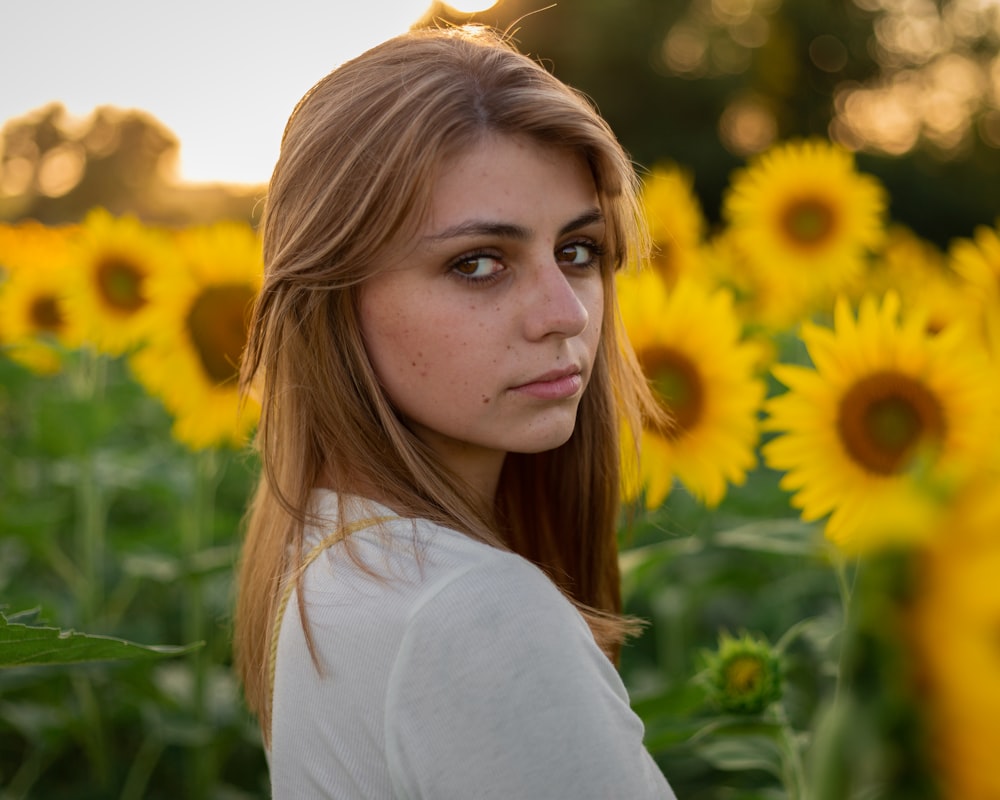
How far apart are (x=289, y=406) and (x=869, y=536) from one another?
1137 millimetres

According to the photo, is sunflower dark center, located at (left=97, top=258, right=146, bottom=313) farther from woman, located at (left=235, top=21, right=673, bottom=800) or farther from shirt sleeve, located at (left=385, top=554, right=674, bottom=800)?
shirt sleeve, located at (left=385, top=554, right=674, bottom=800)

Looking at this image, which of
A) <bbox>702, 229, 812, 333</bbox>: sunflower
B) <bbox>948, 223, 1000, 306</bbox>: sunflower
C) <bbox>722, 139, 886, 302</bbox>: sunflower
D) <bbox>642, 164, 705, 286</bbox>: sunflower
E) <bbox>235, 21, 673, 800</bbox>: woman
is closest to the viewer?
<bbox>235, 21, 673, 800</bbox>: woman

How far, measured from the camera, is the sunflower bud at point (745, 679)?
143 cm

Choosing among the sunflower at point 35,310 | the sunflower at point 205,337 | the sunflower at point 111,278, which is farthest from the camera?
the sunflower at point 35,310

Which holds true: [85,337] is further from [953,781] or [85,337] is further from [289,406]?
[953,781]

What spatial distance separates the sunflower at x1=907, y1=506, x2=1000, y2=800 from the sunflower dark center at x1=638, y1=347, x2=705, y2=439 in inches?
71.4

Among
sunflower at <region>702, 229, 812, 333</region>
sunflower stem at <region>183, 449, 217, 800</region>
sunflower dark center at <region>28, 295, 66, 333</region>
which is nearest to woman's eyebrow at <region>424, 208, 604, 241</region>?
sunflower stem at <region>183, 449, 217, 800</region>

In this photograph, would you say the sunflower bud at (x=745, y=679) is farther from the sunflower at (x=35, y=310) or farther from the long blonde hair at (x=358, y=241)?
the sunflower at (x=35, y=310)

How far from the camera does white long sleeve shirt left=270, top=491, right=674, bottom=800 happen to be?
892mm

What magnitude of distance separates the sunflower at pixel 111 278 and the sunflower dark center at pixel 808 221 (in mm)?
1909

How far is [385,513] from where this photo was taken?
3.78 feet

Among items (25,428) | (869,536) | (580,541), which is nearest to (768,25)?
(25,428)

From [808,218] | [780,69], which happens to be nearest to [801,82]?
[780,69]

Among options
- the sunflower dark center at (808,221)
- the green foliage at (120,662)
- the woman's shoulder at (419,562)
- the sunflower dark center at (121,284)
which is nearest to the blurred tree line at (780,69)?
the sunflower dark center at (808,221)
